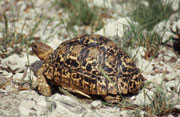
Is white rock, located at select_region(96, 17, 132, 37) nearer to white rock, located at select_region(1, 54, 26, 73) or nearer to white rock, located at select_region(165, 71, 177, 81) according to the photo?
white rock, located at select_region(165, 71, 177, 81)

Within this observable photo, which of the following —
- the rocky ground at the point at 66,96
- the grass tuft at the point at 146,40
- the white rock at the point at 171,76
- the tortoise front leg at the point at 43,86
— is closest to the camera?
the rocky ground at the point at 66,96

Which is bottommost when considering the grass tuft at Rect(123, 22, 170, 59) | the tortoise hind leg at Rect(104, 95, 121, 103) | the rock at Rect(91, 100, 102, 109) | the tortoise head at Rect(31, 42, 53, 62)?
the rock at Rect(91, 100, 102, 109)

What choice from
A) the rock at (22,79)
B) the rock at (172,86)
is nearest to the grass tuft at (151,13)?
the rock at (172,86)

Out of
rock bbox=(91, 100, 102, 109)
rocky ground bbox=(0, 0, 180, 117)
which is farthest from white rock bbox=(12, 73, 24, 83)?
rock bbox=(91, 100, 102, 109)

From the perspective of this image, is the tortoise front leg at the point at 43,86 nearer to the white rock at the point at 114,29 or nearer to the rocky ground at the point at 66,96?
the rocky ground at the point at 66,96

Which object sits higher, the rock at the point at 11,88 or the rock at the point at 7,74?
the rock at the point at 7,74

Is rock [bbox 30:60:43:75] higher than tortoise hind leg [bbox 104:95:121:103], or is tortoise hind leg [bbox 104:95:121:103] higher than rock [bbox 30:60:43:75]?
rock [bbox 30:60:43:75]

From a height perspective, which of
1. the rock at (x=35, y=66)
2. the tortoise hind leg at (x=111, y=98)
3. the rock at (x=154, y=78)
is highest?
the rock at (x=35, y=66)

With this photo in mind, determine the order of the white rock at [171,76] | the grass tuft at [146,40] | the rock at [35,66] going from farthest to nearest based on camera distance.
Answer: the grass tuft at [146,40] → the rock at [35,66] → the white rock at [171,76]
